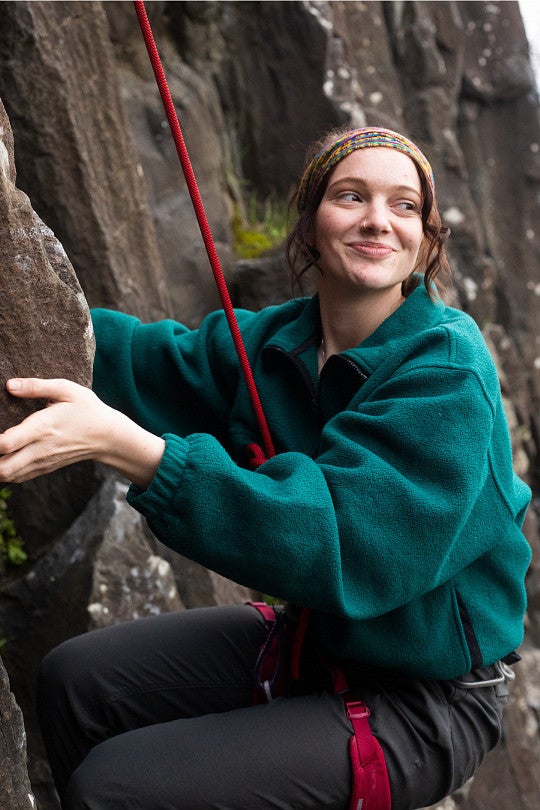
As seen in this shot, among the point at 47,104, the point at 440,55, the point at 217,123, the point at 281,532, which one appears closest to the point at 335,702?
the point at 281,532

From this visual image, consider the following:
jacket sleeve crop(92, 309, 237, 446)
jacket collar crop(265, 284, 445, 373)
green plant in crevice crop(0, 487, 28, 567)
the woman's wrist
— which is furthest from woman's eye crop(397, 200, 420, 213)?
green plant in crevice crop(0, 487, 28, 567)

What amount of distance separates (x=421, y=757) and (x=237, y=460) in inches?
37.3

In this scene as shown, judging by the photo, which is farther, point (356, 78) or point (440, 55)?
point (440, 55)

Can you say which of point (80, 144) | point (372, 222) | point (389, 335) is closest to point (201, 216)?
point (372, 222)

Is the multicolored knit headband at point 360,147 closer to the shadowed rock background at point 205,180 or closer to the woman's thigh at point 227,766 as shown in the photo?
the shadowed rock background at point 205,180

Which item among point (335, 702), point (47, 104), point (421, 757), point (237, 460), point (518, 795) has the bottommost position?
point (518, 795)

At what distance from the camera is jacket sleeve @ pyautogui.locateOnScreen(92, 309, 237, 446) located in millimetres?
2709

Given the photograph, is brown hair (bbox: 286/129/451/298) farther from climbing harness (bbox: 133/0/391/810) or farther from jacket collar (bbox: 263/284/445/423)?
climbing harness (bbox: 133/0/391/810)

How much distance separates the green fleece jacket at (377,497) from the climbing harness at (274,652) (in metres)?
0.12

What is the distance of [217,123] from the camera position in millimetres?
6199

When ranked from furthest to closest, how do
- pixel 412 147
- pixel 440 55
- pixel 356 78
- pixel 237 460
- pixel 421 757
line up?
pixel 440 55 → pixel 356 78 → pixel 237 460 → pixel 412 147 → pixel 421 757

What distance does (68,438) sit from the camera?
1.72 m

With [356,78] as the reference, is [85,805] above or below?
below

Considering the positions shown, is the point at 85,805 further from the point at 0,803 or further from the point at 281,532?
the point at 281,532
